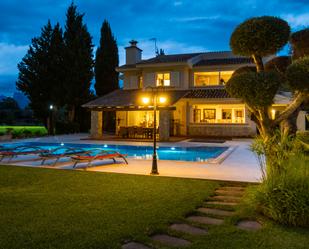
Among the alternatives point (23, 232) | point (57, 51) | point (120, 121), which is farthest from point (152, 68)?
point (23, 232)

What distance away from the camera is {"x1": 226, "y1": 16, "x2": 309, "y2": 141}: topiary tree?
21.6 feet

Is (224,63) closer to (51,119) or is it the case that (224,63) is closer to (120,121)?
(120,121)

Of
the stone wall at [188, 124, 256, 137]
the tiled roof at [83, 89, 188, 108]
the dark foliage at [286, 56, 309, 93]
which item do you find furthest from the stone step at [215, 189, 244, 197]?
the stone wall at [188, 124, 256, 137]

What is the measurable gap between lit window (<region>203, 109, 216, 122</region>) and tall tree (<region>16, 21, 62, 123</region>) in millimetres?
15212

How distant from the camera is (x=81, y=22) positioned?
3375cm

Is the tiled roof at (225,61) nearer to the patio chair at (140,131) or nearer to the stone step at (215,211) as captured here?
the patio chair at (140,131)

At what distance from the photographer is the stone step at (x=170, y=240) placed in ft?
15.2

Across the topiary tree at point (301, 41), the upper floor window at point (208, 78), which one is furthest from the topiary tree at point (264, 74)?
the upper floor window at point (208, 78)

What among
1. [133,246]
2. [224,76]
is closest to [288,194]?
[133,246]

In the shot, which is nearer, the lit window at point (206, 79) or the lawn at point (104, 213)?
the lawn at point (104, 213)

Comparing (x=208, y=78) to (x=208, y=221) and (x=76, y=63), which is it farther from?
(x=208, y=221)

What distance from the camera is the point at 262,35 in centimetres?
705

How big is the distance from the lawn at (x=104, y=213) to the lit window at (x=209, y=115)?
65.2 feet

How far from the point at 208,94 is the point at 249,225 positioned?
2196cm
